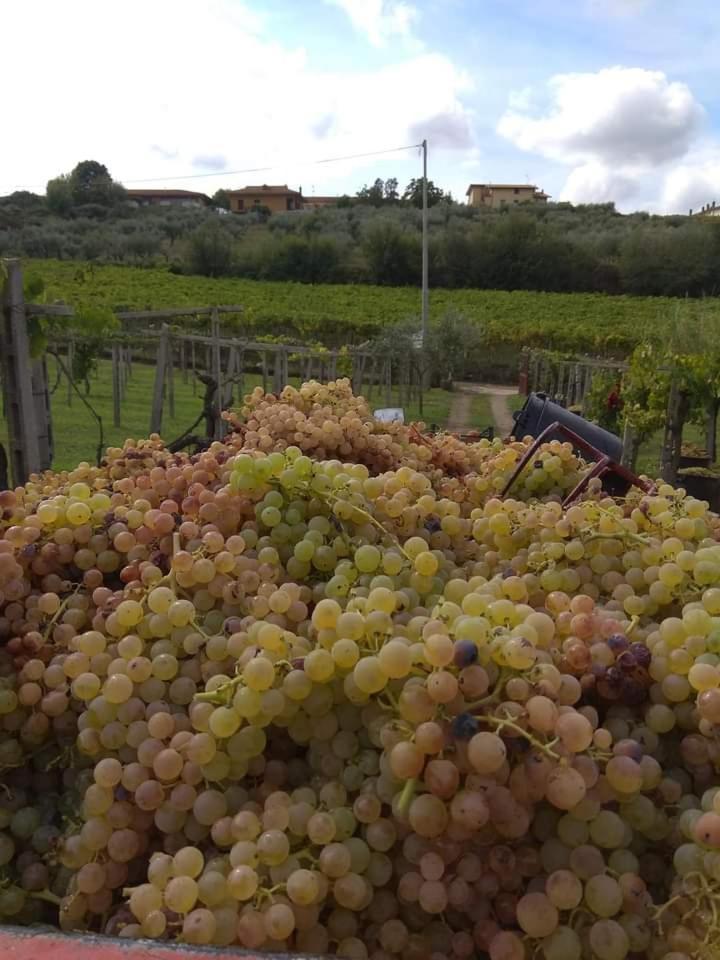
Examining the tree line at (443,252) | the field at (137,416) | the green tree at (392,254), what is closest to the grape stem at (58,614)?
the field at (137,416)

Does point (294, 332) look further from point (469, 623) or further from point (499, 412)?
point (469, 623)

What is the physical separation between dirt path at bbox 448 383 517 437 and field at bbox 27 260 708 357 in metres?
2.42

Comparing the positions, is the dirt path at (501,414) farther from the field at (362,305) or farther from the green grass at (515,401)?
the field at (362,305)

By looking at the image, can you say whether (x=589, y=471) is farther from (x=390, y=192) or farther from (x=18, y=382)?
(x=390, y=192)

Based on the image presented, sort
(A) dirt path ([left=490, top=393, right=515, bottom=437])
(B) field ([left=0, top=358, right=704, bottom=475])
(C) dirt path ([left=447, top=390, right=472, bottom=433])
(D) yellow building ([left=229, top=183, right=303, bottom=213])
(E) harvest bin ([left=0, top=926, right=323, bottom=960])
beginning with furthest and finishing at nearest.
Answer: (D) yellow building ([left=229, top=183, right=303, bottom=213])
(C) dirt path ([left=447, top=390, right=472, bottom=433])
(A) dirt path ([left=490, top=393, right=515, bottom=437])
(B) field ([left=0, top=358, right=704, bottom=475])
(E) harvest bin ([left=0, top=926, right=323, bottom=960])

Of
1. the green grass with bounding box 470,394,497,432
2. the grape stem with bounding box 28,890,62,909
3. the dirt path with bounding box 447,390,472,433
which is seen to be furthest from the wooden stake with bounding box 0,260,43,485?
the green grass with bounding box 470,394,497,432

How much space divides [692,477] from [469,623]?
6.84 metres

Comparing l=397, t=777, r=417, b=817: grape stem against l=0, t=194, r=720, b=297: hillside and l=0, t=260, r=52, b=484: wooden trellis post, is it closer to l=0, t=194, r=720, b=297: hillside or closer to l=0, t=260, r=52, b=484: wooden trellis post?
l=0, t=260, r=52, b=484: wooden trellis post

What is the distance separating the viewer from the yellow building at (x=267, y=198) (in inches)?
3162

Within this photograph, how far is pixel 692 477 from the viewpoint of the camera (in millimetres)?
7109

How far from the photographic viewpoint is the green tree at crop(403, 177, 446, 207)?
63250 millimetres

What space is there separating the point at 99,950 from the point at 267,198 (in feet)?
282

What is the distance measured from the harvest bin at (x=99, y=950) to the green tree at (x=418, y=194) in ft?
216

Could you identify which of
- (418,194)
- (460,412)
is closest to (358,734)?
(460,412)
